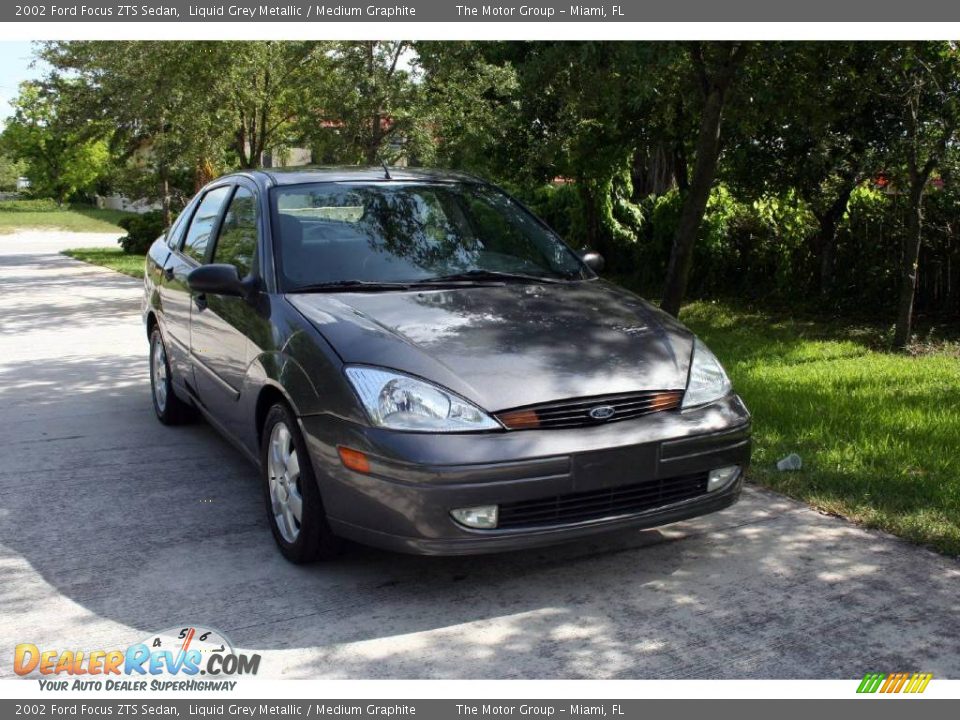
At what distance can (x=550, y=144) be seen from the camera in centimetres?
1098

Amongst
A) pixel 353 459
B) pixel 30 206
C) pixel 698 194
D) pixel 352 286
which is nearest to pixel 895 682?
pixel 353 459

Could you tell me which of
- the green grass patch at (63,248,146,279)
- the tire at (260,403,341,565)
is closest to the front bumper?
the tire at (260,403,341,565)

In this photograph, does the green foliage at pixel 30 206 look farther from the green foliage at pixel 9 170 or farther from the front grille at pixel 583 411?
the front grille at pixel 583 411

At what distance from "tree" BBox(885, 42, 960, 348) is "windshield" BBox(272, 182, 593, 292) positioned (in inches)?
228

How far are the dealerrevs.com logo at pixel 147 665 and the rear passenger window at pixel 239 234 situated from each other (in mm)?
2059

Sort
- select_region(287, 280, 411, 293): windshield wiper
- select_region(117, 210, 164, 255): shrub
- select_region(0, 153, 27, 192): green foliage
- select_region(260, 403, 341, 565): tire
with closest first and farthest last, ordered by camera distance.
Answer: select_region(260, 403, 341, 565): tire
select_region(287, 280, 411, 293): windshield wiper
select_region(117, 210, 164, 255): shrub
select_region(0, 153, 27, 192): green foliage

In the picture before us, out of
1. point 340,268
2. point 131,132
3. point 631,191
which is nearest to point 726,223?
point 631,191

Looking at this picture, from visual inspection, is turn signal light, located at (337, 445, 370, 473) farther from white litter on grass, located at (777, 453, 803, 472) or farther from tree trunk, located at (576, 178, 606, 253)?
tree trunk, located at (576, 178, 606, 253)

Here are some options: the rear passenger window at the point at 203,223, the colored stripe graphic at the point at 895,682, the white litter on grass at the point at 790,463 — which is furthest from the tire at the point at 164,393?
the colored stripe graphic at the point at 895,682

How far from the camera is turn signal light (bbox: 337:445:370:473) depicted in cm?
396

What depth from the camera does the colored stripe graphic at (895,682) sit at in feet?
11.1

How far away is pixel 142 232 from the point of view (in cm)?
2434

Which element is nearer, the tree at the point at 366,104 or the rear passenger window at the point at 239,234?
the rear passenger window at the point at 239,234

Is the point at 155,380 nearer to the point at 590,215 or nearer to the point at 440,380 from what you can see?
the point at 440,380
